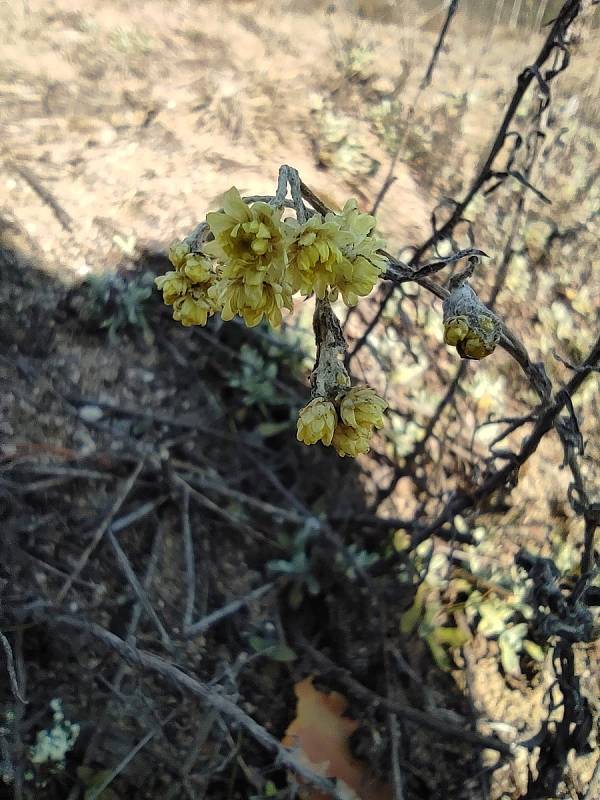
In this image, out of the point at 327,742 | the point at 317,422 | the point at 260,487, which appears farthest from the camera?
the point at 260,487

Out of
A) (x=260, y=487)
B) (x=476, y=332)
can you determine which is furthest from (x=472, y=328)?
(x=260, y=487)

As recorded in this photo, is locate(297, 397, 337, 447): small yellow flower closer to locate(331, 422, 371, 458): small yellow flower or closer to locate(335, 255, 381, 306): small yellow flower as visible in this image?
locate(331, 422, 371, 458): small yellow flower

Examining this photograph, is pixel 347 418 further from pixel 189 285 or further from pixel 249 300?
pixel 189 285

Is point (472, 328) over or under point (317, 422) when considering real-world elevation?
over

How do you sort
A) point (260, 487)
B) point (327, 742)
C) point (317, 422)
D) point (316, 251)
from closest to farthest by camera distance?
point (316, 251) < point (317, 422) < point (327, 742) < point (260, 487)

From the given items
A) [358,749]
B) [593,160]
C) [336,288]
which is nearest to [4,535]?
[358,749]

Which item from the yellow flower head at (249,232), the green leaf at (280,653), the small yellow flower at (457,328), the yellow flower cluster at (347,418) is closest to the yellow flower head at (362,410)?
the yellow flower cluster at (347,418)

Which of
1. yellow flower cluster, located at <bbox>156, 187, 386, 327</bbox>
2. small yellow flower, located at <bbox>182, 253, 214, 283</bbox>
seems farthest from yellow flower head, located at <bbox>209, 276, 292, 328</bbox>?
small yellow flower, located at <bbox>182, 253, 214, 283</bbox>
